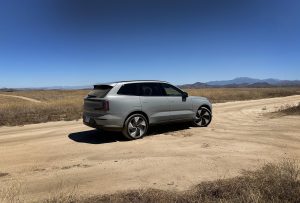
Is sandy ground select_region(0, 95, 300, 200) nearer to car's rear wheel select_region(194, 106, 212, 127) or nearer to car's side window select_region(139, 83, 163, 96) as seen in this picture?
car's rear wheel select_region(194, 106, 212, 127)

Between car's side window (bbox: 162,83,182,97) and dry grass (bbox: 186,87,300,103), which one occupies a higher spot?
car's side window (bbox: 162,83,182,97)

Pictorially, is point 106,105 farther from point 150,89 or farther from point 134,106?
point 150,89

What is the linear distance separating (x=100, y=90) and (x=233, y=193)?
6208 millimetres

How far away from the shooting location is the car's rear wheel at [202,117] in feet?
40.4

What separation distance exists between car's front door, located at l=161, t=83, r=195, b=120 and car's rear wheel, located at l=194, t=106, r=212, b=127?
0.55m

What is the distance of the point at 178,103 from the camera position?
37.3ft

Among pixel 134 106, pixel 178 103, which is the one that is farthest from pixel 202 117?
pixel 134 106

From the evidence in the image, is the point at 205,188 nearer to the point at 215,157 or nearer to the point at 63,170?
the point at 215,157

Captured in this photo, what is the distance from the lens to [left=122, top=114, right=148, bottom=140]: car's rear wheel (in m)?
9.98

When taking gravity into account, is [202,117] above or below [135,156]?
above

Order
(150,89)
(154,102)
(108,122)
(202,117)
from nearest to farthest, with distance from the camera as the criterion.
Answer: (108,122), (154,102), (150,89), (202,117)

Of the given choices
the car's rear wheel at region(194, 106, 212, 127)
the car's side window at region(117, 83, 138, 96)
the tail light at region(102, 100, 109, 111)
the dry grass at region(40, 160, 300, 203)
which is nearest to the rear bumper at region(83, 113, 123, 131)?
the tail light at region(102, 100, 109, 111)

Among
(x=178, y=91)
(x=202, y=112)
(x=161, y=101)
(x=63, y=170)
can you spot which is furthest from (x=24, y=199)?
(x=202, y=112)

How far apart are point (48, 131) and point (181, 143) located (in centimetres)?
561
